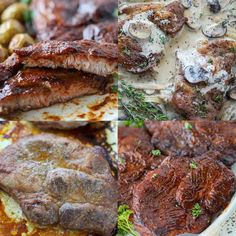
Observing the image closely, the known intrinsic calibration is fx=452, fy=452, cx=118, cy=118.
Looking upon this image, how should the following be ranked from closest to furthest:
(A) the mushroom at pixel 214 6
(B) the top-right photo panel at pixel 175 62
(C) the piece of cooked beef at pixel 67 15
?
(B) the top-right photo panel at pixel 175 62 < (A) the mushroom at pixel 214 6 < (C) the piece of cooked beef at pixel 67 15

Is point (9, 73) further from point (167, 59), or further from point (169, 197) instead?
point (169, 197)

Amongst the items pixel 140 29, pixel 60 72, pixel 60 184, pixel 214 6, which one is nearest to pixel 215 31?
pixel 214 6

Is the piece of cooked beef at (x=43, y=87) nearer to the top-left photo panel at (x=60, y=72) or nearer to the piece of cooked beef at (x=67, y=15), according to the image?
the top-left photo panel at (x=60, y=72)

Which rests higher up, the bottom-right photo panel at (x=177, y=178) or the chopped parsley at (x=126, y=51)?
the chopped parsley at (x=126, y=51)

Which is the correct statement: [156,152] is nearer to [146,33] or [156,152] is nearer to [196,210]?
[196,210]

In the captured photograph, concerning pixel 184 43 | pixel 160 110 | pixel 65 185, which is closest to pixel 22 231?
pixel 65 185

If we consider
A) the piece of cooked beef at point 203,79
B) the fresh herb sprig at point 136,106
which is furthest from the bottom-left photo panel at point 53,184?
the piece of cooked beef at point 203,79
